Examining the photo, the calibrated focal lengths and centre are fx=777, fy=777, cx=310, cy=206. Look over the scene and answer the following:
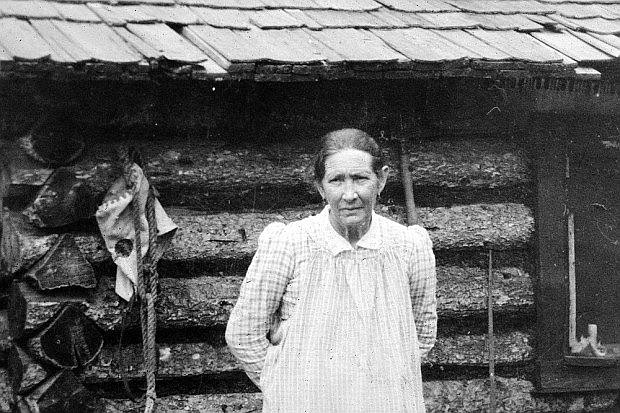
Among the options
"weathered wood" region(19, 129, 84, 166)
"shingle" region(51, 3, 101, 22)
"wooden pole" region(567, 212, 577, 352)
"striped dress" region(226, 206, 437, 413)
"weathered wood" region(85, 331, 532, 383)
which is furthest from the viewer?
"wooden pole" region(567, 212, 577, 352)

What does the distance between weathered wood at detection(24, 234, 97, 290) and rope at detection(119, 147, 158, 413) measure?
0.22 m

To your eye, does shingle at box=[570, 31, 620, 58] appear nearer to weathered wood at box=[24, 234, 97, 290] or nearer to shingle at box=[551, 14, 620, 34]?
shingle at box=[551, 14, 620, 34]

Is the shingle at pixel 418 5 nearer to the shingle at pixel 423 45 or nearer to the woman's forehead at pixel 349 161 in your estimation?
the shingle at pixel 423 45

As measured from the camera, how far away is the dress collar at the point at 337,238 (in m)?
2.99

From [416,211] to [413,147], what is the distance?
13.5 inches

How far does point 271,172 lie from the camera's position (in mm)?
3893

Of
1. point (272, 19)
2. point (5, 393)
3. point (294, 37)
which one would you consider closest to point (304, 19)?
point (272, 19)

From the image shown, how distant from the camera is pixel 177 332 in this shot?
3.77m

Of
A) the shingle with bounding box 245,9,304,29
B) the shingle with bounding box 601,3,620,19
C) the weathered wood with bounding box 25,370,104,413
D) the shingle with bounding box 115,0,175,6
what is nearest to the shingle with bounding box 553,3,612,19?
the shingle with bounding box 601,3,620,19

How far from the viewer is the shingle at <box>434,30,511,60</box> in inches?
145

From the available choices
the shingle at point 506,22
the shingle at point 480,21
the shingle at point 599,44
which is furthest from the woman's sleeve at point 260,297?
the shingle at point 599,44

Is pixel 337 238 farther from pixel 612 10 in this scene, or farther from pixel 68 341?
pixel 612 10

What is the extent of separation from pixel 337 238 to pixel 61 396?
1.41 meters

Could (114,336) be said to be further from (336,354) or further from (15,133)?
(336,354)
